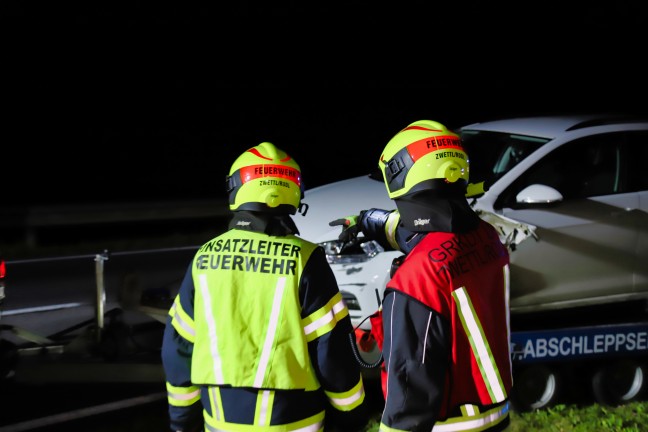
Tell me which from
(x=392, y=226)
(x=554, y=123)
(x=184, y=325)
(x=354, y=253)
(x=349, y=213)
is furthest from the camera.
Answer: (x=554, y=123)

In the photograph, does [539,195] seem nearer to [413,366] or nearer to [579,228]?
[579,228]

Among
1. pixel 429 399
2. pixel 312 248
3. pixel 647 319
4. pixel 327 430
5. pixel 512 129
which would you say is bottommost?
pixel 327 430

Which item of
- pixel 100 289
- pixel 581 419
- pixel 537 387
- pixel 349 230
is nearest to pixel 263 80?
pixel 100 289

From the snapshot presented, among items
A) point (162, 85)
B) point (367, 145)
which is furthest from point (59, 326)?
point (162, 85)

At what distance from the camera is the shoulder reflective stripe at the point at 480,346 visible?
9.68 ft

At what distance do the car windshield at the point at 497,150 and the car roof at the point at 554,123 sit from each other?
0.17 feet

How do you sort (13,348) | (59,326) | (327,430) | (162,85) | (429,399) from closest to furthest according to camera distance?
(429,399) < (327,430) < (13,348) < (59,326) < (162,85)

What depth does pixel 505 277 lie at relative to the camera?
3.21 m

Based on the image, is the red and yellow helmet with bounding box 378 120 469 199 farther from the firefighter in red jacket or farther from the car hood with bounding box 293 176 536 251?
the car hood with bounding box 293 176 536 251

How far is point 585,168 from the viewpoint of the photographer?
6391mm

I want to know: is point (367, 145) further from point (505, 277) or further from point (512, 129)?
point (505, 277)

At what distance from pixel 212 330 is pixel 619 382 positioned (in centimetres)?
413

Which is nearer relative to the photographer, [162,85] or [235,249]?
[235,249]

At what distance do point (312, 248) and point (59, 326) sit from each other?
5.31m
